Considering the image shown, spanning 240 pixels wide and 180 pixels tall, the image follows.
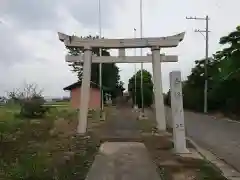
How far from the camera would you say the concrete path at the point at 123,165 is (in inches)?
336

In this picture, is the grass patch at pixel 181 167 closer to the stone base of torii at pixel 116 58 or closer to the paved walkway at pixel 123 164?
the paved walkway at pixel 123 164

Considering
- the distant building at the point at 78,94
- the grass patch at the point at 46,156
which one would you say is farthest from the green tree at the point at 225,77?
the grass patch at the point at 46,156

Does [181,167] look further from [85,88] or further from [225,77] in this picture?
[225,77]

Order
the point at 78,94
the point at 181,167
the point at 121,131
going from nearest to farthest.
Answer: the point at 181,167, the point at 121,131, the point at 78,94

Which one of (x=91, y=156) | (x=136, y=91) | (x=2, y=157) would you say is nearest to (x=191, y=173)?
(x=91, y=156)

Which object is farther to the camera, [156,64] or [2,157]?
[156,64]

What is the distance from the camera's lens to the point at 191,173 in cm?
899

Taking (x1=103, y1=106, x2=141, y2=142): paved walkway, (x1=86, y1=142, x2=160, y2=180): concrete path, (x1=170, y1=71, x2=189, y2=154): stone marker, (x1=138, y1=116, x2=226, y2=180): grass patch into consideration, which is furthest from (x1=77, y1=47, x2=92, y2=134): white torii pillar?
(x1=170, y1=71, x2=189, y2=154): stone marker

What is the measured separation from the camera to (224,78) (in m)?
33.6

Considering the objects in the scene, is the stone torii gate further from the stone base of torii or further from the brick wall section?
the brick wall section

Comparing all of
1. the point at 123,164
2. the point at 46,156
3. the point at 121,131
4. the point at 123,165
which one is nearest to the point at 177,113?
the point at 123,164

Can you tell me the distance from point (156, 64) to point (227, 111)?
67.9 feet

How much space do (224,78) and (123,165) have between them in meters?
25.3

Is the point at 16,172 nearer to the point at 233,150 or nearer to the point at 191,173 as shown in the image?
the point at 191,173
